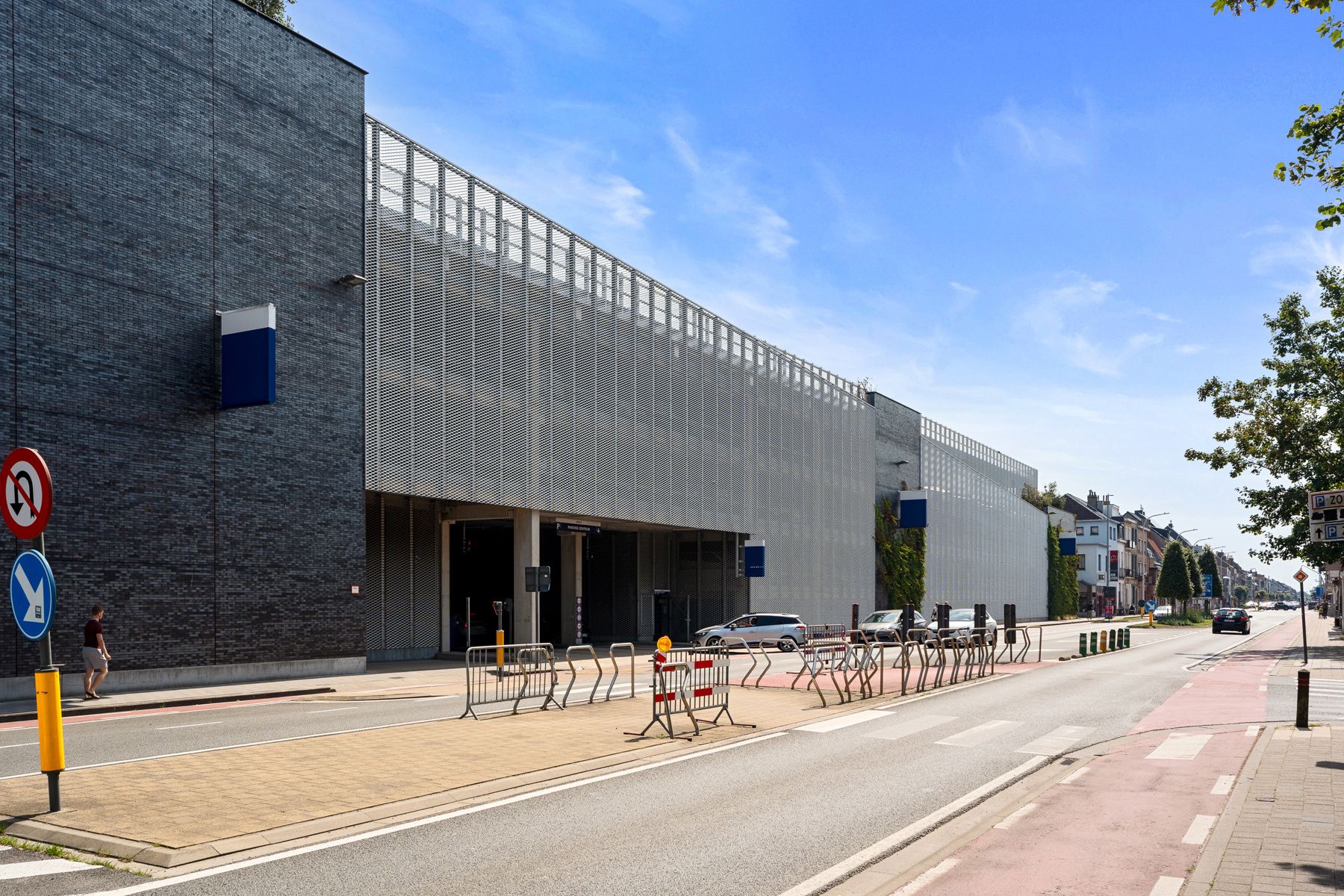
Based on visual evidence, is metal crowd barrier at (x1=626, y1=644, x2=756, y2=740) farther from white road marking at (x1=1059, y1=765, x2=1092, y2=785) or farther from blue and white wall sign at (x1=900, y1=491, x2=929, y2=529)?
blue and white wall sign at (x1=900, y1=491, x2=929, y2=529)

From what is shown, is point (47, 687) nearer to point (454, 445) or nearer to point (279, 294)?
point (279, 294)

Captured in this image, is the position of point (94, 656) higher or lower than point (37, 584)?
lower

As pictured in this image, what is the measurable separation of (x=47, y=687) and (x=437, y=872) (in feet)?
12.6

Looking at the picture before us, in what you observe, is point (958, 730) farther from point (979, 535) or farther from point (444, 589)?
point (979, 535)

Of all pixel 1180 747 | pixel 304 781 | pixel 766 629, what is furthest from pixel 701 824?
pixel 766 629

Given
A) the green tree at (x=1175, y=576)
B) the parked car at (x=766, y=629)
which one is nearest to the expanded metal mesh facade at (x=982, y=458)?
the green tree at (x=1175, y=576)

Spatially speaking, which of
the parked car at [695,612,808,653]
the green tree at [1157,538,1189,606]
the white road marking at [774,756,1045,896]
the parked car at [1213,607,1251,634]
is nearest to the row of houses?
the green tree at [1157,538,1189,606]

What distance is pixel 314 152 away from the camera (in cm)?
2734

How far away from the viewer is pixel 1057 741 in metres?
15.0

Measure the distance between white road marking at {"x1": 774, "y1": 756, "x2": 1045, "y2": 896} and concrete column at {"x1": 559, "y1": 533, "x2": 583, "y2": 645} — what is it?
2971cm

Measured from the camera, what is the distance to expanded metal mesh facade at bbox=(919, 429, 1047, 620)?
2707 inches

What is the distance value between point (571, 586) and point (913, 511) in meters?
27.8

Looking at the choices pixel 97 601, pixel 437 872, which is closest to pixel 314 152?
pixel 97 601

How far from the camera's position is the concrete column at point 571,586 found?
4094 cm
